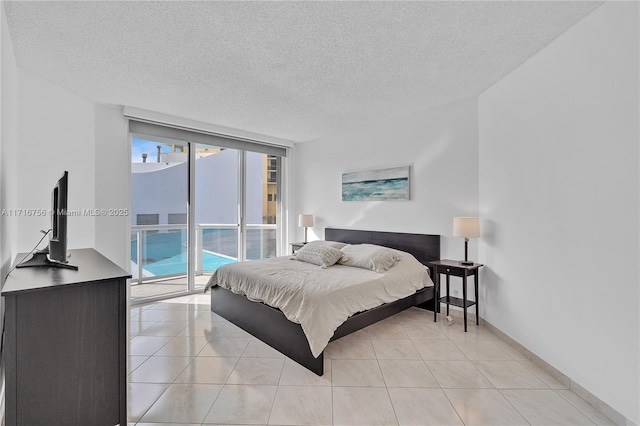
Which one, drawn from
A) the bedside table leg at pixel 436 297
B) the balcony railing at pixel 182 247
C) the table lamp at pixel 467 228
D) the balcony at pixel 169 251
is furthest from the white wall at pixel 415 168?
the balcony at pixel 169 251

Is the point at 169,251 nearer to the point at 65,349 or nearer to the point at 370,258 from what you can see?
the point at 370,258

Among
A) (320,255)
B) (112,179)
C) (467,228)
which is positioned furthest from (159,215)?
(467,228)

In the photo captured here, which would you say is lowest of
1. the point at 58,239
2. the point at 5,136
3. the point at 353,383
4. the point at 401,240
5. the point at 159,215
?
the point at 353,383

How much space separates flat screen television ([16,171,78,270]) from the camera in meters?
1.82

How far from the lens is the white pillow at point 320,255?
3587 mm

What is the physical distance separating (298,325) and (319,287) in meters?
0.37

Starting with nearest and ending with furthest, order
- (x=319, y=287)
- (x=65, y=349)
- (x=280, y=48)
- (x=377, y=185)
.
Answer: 1. (x=65, y=349)
2. (x=280, y=48)
3. (x=319, y=287)
4. (x=377, y=185)

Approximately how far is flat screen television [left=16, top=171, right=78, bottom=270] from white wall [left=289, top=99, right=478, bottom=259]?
3510 mm

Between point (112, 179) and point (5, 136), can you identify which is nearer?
point (5, 136)

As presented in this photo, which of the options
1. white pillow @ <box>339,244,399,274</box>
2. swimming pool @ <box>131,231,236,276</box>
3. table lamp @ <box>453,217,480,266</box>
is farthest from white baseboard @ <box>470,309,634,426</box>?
swimming pool @ <box>131,231,236,276</box>

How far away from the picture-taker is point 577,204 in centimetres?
206

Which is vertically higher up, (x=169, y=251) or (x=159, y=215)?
(x=159, y=215)

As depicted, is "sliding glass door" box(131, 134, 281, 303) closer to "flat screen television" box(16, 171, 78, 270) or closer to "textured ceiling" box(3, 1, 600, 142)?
"textured ceiling" box(3, 1, 600, 142)

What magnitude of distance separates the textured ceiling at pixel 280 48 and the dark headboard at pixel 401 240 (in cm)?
171
